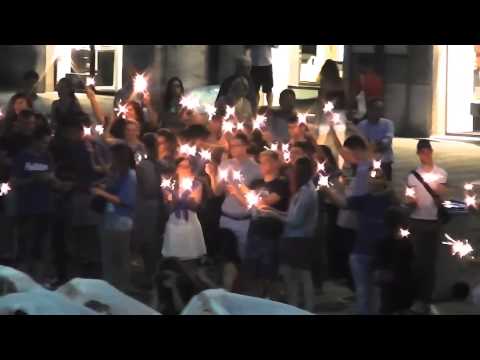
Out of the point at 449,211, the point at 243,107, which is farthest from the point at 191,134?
the point at 449,211

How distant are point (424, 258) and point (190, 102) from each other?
1970mm

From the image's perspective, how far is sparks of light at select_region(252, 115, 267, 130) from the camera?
684 centimetres

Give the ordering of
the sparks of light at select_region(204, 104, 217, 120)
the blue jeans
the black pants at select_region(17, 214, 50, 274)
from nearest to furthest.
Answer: the blue jeans → the black pants at select_region(17, 214, 50, 274) → the sparks of light at select_region(204, 104, 217, 120)

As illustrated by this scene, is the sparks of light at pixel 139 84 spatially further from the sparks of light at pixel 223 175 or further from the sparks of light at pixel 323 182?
the sparks of light at pixel 323 182

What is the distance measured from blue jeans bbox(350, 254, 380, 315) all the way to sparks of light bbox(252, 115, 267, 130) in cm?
112

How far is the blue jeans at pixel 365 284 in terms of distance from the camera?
6.38m

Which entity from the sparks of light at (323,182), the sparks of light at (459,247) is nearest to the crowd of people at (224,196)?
the sparks of light at (323,182)

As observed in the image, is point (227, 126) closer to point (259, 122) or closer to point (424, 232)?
point (259, 122)

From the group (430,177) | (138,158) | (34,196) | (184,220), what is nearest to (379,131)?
(430,177)

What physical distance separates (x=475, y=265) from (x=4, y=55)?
11.7 feet

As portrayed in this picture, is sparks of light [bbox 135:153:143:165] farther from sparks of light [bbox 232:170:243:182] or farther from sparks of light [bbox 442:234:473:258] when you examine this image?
sparks of light [bbox 442:234:473:258]

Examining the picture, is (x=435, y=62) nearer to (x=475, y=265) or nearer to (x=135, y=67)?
(x=475, y=265)

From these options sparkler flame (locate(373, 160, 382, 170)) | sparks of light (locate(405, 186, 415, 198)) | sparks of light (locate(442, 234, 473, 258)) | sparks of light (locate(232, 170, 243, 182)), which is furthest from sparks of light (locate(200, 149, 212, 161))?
sparks of light (locate(442, 234, 473, 258))
